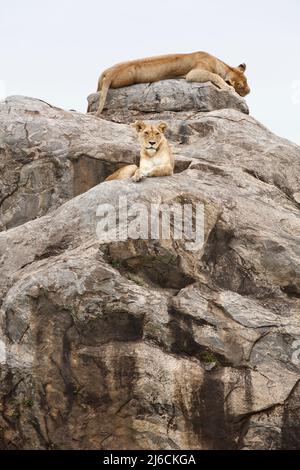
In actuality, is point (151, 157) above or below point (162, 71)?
below

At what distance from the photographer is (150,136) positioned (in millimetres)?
15438

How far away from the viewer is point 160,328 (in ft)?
40.1

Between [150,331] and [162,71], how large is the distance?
32.7 feet

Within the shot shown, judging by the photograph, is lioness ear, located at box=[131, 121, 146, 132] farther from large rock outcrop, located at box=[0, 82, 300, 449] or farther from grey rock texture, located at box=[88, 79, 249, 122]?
grey rock texture, located at box=[88, 79, 249, 122]

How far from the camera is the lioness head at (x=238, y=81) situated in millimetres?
21531

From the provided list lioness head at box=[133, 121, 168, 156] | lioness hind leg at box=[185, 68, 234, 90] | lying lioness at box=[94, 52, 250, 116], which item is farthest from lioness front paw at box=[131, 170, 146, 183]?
lioness hind leg at box=[185, 68, 234, 90]

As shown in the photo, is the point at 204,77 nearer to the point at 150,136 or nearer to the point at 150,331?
the point at 150,136

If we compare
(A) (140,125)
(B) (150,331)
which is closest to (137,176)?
(A) (140,125)

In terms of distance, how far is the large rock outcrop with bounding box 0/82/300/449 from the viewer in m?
11.9

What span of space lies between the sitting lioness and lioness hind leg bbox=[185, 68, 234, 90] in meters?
4.85

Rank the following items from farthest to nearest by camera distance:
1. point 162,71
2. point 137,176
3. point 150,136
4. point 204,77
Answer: point 162,71 < point 204,77 < point 150,136 < point 137,176

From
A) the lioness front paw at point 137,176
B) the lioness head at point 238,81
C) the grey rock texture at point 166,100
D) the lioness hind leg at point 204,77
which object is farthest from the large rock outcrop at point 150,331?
the lioness head at point 238,81
